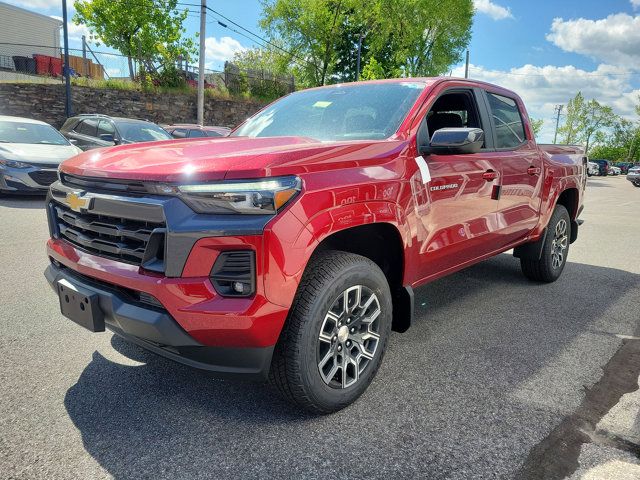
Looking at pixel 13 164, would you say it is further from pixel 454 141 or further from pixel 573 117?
pixel 573 117

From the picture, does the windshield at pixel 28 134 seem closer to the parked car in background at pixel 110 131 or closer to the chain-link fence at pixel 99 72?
the parked car in background at pixel 110 131

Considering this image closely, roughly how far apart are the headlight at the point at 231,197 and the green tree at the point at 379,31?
31409 millimetres

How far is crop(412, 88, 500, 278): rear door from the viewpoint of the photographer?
2.99m

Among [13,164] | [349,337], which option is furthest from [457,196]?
[13,164]

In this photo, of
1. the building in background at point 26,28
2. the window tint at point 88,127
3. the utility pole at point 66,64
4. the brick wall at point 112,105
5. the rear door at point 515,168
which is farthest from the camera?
the building in background at point 26,28

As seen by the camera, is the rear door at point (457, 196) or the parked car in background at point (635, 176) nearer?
the rear door at point (457, 196)

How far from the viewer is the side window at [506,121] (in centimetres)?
399

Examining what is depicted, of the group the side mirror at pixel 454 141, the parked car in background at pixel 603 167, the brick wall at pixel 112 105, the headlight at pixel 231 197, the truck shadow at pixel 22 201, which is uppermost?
the brick wall at pixel 112 105

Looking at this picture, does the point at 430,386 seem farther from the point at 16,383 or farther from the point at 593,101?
the point at 593,101

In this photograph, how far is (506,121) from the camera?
4.20 meters

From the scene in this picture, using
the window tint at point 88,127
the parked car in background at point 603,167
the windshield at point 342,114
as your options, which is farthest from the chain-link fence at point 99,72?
the parked car in background at point 603,167

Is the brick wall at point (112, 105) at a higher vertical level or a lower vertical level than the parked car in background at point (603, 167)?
higher

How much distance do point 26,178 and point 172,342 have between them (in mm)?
8003

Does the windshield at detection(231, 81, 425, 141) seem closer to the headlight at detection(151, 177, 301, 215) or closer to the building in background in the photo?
the headlight at detection(151, 177, 301, 215)
